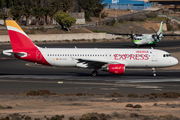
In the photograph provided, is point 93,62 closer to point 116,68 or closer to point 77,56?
point 77,56

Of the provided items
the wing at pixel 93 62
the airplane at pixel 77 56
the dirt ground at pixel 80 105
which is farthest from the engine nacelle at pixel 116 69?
the dirt ground at pixel 80 105

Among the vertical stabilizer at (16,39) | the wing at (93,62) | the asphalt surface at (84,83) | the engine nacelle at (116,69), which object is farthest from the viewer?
the vertical stabilizer at (16,39)

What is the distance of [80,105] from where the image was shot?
73.8 feet

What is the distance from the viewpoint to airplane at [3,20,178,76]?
3819cm

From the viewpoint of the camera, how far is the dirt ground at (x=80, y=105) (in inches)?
772

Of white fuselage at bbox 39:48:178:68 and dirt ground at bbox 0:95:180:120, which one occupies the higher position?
white fuselage at bbox 39:48:178:68

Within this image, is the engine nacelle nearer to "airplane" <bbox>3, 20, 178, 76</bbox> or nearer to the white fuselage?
"airplane" <bbox>3, 20, 178, 76</bbox>

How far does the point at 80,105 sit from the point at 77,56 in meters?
16.7

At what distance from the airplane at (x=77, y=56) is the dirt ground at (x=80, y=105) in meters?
12.5

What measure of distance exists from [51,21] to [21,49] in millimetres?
92413

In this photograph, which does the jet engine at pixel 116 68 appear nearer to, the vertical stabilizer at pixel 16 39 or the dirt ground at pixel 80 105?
the vertical stabilizer at pixel 16 39

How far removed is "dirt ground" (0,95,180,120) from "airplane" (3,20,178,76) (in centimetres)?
1253

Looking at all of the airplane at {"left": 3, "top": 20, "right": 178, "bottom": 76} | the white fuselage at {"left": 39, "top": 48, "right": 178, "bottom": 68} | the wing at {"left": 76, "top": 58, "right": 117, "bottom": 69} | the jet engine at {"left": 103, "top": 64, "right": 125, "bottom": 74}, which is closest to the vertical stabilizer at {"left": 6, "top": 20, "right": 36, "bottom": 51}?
the airplane at {"left": 3, "top": 20, "right": 178, "bottom": 76}

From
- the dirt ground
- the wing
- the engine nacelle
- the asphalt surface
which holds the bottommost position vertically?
the asphalt surface
